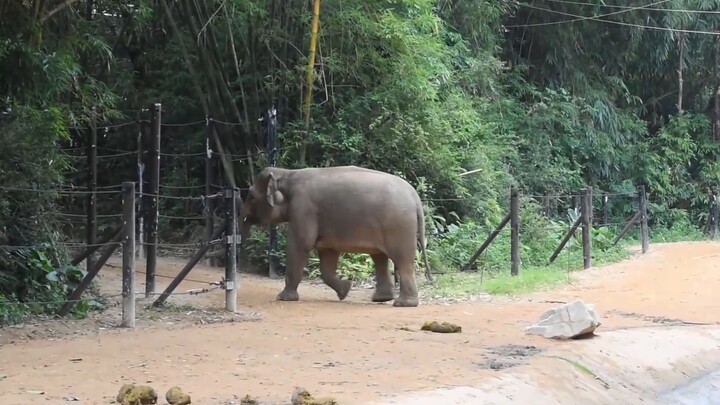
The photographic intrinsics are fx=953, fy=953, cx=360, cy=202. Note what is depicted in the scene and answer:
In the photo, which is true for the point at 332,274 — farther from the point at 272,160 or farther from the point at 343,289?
the point at 272,160

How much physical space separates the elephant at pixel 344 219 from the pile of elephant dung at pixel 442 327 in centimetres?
202

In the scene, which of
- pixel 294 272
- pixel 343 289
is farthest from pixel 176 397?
pixel 343 289

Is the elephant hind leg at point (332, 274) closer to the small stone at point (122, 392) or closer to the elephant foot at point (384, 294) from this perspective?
the elephant foot at point (384, 294)

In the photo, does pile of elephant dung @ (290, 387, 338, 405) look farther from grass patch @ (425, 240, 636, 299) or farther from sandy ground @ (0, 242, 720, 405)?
grass patch @ (425, 240, 636, 299)

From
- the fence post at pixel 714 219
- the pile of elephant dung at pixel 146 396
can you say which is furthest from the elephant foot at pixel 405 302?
the fence post at pixel 714 219

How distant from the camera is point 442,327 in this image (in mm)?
8414

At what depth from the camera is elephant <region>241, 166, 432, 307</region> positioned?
35.4ft

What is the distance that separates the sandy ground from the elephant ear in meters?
1.15

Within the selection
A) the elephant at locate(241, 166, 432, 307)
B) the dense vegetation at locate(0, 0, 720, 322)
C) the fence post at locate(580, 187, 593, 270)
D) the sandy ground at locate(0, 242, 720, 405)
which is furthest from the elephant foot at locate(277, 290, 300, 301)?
the fence post at locate(580, 187, 593, 270)

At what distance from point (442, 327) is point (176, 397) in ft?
11.7

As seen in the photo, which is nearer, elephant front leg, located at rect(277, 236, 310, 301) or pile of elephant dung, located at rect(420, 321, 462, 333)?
pile of elephant dung, located at rect(420, 321, 462, 333)

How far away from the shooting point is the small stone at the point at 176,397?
5.29 m

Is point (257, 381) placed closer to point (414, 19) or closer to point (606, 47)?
point (414, 19)

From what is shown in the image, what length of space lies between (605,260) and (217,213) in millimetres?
6642
